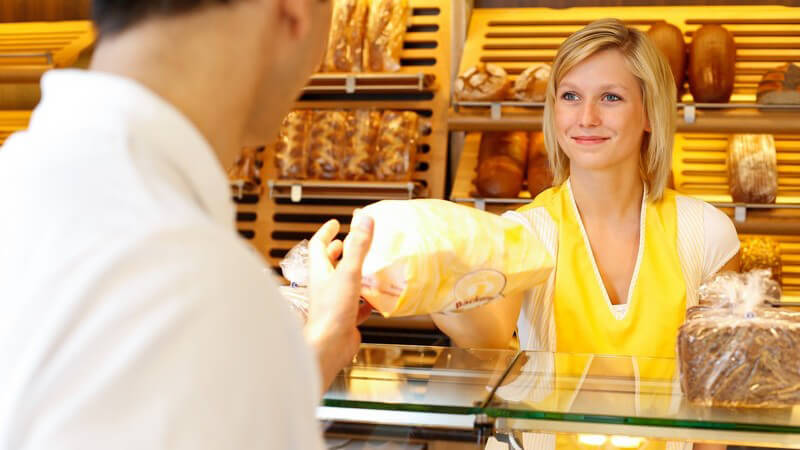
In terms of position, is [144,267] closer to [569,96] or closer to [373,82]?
[569,96]

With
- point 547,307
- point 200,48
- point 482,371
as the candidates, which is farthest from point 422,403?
→ point 547,307

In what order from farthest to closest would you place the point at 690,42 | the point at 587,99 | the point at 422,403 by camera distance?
the point at 690,42
the point at 587,99
the point at 422,403

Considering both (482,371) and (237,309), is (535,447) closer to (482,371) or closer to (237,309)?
(482,371)

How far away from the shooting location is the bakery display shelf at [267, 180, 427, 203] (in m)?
3.49

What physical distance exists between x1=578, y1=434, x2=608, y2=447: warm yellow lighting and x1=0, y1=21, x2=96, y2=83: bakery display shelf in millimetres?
2744

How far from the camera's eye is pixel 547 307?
1861mm

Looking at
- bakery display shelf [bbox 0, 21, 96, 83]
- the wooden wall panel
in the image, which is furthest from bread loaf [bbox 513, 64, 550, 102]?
the wooden wall panel

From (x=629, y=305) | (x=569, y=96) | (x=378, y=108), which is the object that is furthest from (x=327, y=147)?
(x=629, y=305)

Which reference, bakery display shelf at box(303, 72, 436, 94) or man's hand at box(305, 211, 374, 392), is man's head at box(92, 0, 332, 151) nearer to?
man's hand at box(305, 211, 374, 392)

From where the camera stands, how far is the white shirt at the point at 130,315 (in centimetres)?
46

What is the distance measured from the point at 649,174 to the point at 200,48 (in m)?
1.60

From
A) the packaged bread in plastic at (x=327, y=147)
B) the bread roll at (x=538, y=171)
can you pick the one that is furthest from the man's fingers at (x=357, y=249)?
the packaged bread in plastic at (x=327, y=147)

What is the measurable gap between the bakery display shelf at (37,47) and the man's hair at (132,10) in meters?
2.97

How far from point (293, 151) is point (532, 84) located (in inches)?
38.3
